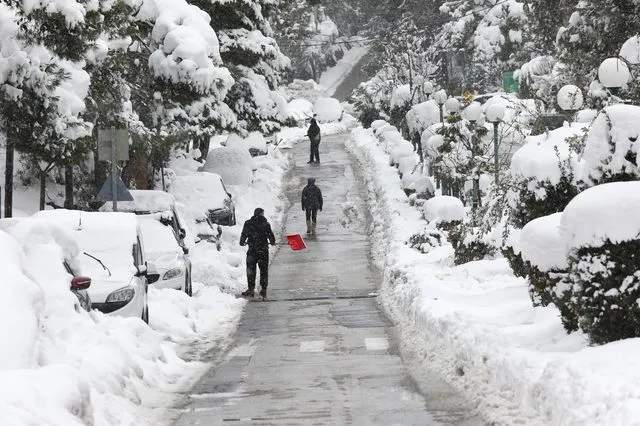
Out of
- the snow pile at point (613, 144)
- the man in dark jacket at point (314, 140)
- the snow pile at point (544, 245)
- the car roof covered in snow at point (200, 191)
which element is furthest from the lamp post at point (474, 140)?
the man in dark jacket at point (314, 140)

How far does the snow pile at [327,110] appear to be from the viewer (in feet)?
260

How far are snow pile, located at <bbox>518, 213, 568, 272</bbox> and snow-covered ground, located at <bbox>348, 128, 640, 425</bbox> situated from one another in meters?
0.71

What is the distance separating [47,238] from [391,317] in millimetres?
7563

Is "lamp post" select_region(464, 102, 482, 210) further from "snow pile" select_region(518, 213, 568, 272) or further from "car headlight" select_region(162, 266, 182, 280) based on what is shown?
"snow pile" select_region(518, 213, 568, 272)

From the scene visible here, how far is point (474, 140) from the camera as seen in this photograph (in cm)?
2862

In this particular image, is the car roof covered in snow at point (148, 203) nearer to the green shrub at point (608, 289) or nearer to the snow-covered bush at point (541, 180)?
the snow-covered bush at point (541, 180)

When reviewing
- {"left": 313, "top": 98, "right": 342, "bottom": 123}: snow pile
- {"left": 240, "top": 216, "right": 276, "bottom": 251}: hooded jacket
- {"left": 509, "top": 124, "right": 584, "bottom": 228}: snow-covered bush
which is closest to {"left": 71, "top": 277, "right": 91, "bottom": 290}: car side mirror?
{"left": 509, "top": 124, "right": 584, "bottom": 228}: snow-covered bush

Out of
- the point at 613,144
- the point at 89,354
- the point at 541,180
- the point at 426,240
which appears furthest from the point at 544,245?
the point at 426,240

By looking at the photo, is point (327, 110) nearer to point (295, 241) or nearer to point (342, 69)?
point (342, 69)

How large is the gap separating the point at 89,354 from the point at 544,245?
14.7ft

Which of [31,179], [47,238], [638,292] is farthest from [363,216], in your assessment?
[638,292]

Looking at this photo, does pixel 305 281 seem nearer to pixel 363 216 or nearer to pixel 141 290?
pixel 141 290

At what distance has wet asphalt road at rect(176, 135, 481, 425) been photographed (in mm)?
10312

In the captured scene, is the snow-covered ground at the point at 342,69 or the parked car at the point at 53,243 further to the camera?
the snow-covered ground at the point at 342,69
